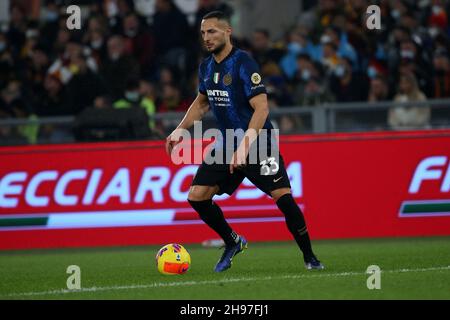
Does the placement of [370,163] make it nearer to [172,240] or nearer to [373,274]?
[172,240]

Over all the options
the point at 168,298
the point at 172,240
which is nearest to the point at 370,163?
the point at 172,240

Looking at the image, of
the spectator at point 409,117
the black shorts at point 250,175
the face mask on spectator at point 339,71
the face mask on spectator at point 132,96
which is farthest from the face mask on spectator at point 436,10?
the black shorts at point 250,175

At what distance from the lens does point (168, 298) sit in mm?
8773

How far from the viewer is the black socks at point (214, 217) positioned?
424 inches

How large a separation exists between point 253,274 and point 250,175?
3.00 feet

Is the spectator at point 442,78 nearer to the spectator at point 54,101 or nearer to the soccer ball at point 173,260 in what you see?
the spectator at point 54,101

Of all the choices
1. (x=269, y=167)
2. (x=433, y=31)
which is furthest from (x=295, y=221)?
(x=433, y=31)

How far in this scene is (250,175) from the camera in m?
10.6

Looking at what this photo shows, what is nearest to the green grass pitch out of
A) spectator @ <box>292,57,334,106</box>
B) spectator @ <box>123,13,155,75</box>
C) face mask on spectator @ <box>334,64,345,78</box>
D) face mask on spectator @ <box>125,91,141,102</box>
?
spectator @ <box>292,57,334,106</box>

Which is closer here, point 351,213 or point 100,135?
point 351,213

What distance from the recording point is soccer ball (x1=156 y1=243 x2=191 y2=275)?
10.7 m

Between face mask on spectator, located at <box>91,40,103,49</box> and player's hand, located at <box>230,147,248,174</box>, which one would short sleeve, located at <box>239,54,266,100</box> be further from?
face mask on spectator, located at <box>91,40,103,49</box>

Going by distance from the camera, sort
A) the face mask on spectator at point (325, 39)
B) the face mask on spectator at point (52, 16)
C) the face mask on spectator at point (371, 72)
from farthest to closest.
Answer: the face mask on spectator at point (52, 16) < the face mask on spectator at point (325, 39) < the face mask on spectator at point (371, 72)

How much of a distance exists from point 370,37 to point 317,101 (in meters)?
1.71
